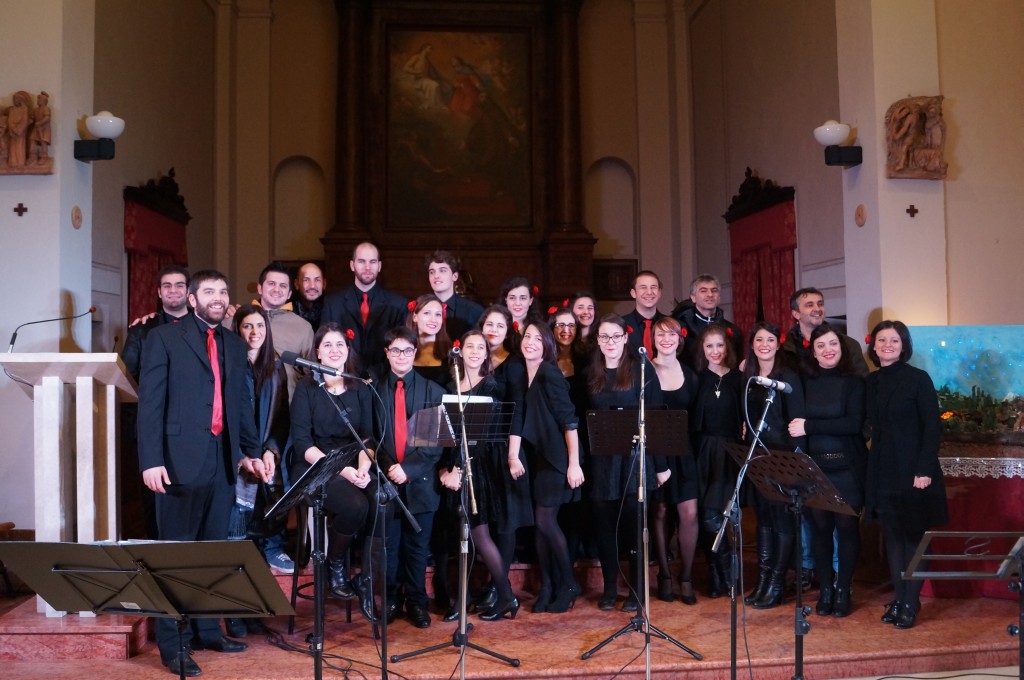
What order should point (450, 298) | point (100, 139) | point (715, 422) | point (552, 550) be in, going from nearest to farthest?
point (552, 550) → point (715, 422) → point (450, 298) → point (100, 139)

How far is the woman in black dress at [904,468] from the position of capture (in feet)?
16.4

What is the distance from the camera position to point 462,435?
401 cm

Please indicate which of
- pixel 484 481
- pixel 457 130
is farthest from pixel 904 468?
pixel 457 130

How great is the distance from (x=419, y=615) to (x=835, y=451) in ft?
7.97

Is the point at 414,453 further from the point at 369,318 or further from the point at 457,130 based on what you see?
the point at 457,130

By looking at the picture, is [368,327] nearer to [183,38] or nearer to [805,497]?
[805,497]

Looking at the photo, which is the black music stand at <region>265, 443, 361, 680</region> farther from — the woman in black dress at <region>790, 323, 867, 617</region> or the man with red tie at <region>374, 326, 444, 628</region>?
the woman in black dress at <region>790, 323, 867, 617</region>

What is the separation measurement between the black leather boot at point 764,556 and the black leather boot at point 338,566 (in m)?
2.29

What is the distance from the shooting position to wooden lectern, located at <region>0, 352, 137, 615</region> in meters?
4.61

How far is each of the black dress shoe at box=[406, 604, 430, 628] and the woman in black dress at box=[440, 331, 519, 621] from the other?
153 mm

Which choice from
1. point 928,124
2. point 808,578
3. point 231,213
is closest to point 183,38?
point 231,213

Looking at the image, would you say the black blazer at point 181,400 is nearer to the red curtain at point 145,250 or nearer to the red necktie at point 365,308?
the red necktie at point 365,308

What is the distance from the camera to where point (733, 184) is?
10703mm

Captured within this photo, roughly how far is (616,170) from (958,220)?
6312 millimetres
